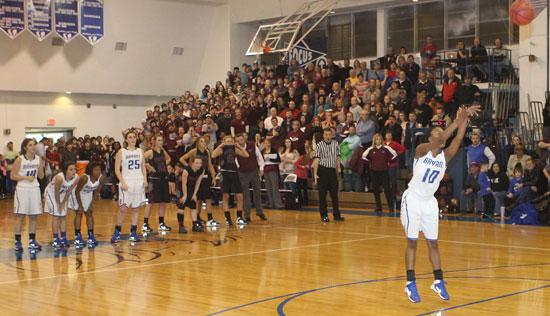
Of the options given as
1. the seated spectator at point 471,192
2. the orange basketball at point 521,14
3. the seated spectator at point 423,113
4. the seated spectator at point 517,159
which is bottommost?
the seated spectator at point 471,192

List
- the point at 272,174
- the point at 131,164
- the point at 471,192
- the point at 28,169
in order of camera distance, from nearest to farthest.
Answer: the point at 28,169
the point at 131,164
the point at 471,192
the point at 272,174

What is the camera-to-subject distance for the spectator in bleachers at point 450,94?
62.0 feet

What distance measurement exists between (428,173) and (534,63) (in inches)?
530

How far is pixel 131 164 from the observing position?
1259cm

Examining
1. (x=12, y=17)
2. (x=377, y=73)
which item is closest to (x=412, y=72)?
(x=377, y=73)

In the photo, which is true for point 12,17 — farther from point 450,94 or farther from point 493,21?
point 493,21

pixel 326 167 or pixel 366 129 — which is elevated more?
pixel 366 129

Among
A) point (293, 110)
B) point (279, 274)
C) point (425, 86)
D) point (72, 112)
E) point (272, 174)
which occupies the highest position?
point (72, 112)

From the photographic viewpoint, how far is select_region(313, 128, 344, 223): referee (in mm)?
15594

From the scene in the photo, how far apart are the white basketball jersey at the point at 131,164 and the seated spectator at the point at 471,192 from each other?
26.4 feet

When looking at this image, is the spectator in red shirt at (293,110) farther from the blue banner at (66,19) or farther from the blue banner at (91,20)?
the blue banner at (66,19)

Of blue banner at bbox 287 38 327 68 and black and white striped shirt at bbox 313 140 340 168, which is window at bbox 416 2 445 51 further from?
black and white striped shirt at bbox 313 140 340 168

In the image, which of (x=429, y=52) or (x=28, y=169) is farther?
(x=429, y=52)

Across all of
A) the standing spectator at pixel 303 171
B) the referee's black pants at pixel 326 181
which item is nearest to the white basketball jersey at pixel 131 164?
the referee's black pants at pixel 326 181
